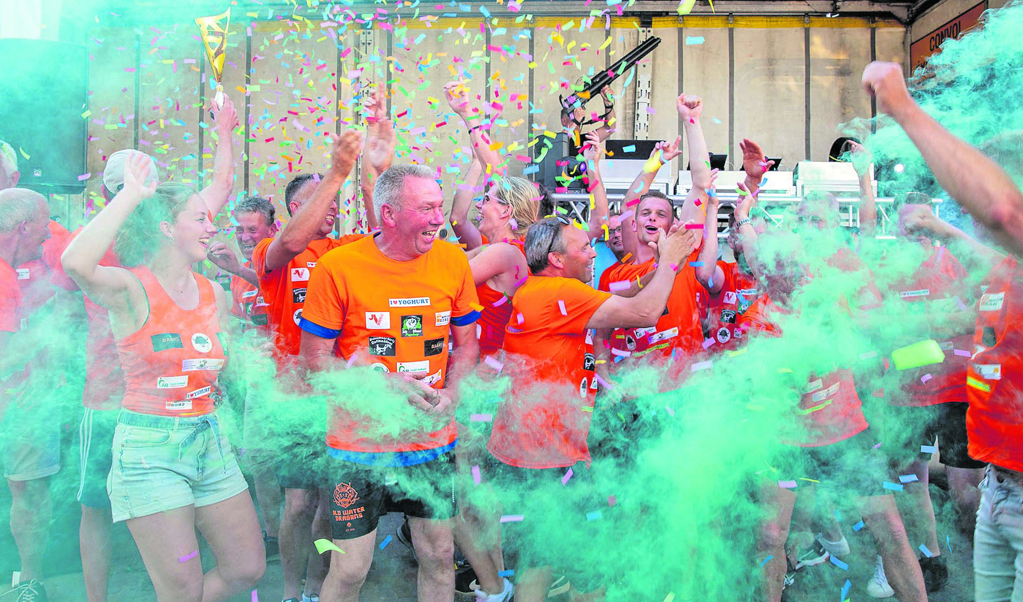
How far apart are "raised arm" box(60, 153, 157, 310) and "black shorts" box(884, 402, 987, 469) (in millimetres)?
3604

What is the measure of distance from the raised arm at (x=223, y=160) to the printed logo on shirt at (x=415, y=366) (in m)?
1.45

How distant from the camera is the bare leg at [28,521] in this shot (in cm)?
325

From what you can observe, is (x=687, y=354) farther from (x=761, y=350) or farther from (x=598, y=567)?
(x=598, y=567)

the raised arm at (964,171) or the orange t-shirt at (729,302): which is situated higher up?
the raised arm at (964,171)

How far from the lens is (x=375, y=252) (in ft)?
9.06

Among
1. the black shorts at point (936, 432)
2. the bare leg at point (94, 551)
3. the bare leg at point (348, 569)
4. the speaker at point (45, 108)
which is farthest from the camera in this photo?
the speaker at point (45, 108)

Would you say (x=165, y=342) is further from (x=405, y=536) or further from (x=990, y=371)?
(x=990, y=371)

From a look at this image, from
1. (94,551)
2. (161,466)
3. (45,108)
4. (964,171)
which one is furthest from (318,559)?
(45,108)

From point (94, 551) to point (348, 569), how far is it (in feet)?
4.47

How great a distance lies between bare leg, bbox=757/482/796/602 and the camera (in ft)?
9.56

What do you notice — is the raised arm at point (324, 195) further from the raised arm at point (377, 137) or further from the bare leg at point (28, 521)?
the bare leg at point (28, 521)

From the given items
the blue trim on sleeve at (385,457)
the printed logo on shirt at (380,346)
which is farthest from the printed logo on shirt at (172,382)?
the printed logo on shirt at (380,346)

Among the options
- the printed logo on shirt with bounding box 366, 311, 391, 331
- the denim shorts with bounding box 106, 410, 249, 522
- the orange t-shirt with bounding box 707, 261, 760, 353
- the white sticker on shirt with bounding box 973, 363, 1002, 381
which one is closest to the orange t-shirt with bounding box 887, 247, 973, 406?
the orange t-shirt with bounding box 707, 261, 760, 353

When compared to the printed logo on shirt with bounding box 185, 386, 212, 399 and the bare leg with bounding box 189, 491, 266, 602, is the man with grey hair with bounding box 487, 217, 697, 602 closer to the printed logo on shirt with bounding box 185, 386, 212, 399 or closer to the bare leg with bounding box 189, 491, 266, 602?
the bare leg with bounding box 189, 491, 266, 602
